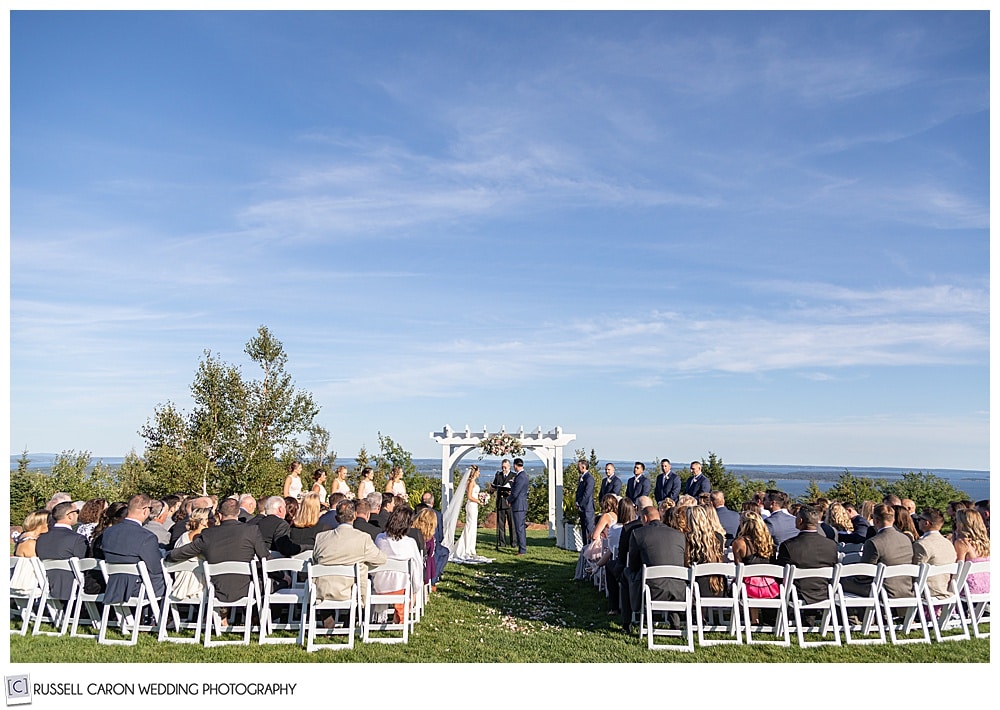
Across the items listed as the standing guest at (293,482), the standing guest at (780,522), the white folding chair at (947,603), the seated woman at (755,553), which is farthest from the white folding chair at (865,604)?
the standing guest at (293,482)

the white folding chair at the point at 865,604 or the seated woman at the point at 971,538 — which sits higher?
the seated woman at the point at 971,538

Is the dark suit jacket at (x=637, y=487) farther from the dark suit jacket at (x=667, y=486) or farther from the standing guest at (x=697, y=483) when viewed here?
the standing guest at (x=697, y=483)

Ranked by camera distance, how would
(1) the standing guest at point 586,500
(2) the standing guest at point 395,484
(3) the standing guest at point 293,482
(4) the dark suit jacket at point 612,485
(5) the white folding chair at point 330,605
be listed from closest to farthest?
1. (5) the white folding chair at point 330,605
2. (3) the standing guest at point 293,482
3. (2) the standing guest at point 395,484
4. (4) the dark suit jacket at point 612,485
5. (1) the standing guest at point 586,500

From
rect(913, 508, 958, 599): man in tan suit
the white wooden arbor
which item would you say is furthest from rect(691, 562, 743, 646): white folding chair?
the white wooden arbor

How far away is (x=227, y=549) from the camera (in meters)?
7.26

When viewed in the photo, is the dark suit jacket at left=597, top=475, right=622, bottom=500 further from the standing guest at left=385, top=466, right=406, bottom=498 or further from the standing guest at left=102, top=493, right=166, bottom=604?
the standing guest at left=102, top=493, right=166, bottom=604

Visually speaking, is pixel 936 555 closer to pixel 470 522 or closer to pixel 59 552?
pixel 470 522

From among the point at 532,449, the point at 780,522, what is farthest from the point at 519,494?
the point at 780,522

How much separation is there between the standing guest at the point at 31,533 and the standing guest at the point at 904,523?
27.6ft

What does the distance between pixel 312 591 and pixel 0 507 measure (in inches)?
109

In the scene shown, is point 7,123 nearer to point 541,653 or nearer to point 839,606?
point 541,653

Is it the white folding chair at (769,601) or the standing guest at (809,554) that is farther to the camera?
the standing guest at (809,554)
